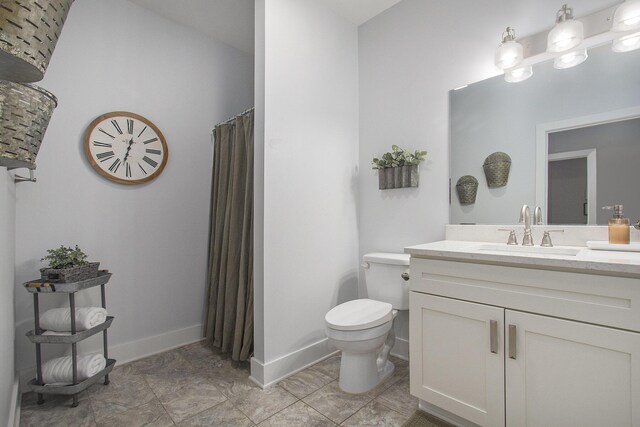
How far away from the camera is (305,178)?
2141 millimetres

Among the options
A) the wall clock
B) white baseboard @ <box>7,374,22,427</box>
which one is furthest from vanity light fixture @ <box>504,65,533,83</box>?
white baseboard @ <box>7,374,22,427</box>

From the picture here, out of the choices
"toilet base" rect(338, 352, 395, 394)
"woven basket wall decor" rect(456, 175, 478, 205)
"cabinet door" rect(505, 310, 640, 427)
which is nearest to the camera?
"cabinet door" rect(505, 310, 640, 427)

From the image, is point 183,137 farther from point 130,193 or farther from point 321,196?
point 321,196

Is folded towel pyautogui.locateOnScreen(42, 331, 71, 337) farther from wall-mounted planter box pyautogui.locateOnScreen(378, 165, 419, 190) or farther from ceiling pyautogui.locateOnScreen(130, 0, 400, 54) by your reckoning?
ceiling pyautogui.locateOnScreen(130, 0, 400, 54)

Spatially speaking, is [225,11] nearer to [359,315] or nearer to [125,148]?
[125,148]

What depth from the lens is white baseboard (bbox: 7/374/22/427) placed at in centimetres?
139

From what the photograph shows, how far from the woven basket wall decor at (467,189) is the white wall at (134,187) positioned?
2024 millimetres

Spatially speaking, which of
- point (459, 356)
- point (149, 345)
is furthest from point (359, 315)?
point (149, 345)

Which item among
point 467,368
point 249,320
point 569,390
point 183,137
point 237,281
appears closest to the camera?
point 569,390

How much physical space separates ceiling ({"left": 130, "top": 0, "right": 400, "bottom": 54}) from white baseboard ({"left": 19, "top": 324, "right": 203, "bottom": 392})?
2.53 meters

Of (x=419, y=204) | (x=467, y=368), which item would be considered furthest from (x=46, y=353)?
(x=419, y=204)

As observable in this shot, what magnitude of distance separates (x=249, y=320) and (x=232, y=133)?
1.40m

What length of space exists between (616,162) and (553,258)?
787 mm

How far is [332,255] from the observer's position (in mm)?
2346
